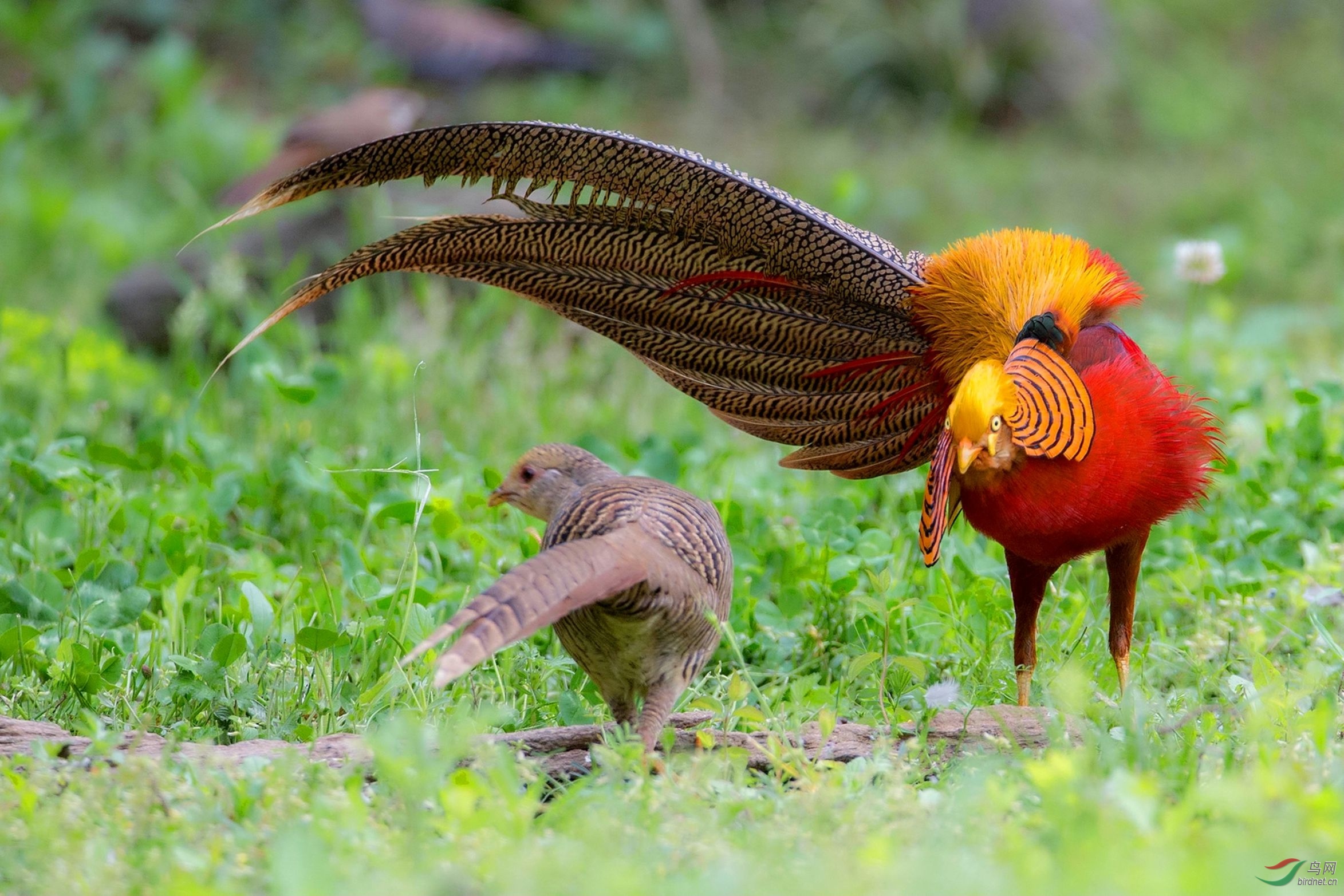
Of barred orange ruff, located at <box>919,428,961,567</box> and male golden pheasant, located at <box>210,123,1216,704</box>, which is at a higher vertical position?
male golden pheasant, located at <box>210,123,1216,704</box>

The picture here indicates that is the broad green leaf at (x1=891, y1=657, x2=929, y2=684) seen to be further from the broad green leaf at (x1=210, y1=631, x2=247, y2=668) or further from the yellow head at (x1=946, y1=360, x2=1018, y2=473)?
the broad green leaf at (x1=210, y1=631, x2=247, y2=668)

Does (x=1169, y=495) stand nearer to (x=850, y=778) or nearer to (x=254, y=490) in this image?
(x=850, y=778)

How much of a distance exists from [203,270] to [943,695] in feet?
16.5

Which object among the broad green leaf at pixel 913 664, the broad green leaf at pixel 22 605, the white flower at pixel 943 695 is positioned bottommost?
the broad green leaf at pixel 22 605

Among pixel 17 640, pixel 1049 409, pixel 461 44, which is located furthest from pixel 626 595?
pixel 461 44

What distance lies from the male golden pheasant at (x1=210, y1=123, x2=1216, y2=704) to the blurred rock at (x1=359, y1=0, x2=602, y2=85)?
25.6 feet

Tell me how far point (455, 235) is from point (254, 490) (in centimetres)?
153

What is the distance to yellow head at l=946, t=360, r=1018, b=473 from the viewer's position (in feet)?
9.00

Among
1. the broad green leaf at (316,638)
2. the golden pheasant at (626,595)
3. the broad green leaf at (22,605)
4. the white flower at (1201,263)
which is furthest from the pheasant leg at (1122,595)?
the broad green leaf at (22,605)

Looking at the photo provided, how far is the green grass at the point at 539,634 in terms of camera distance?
2115 millimetres

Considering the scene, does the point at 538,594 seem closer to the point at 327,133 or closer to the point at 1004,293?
the point at 1004,293

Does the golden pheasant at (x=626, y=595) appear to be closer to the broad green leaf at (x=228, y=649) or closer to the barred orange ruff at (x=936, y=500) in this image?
the barred orange ruff at (x=936, y=500)

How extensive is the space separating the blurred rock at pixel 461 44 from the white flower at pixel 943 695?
8364 mm

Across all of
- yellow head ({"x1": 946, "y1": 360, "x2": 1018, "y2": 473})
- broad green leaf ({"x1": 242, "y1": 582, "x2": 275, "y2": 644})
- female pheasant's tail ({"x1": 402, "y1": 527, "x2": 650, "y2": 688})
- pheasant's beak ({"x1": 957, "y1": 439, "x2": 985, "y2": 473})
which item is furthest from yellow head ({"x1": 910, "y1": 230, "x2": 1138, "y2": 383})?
broad green leaf ({"x1": 242, "y1": 582, "x2": 275, "y2": 644})
